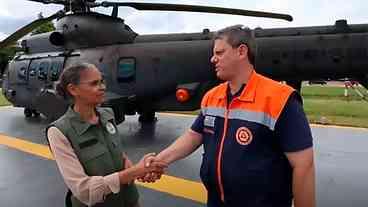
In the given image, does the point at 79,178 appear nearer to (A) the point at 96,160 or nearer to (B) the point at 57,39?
(A) the point at 96,160

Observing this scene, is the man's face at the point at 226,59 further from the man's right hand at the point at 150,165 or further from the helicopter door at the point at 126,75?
the helicopter door at the point at 126,75

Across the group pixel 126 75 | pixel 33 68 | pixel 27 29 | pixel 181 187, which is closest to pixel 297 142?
pixel 181 187

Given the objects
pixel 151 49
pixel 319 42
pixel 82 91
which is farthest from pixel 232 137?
pixel 151 49

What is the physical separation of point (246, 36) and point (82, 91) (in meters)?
0.91

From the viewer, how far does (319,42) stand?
6.18 meters

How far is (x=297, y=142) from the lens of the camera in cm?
177

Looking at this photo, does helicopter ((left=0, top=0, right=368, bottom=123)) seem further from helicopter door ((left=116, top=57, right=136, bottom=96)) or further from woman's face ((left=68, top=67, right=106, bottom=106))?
woman's face ((left=68, top=67, right=106, bottom=106))

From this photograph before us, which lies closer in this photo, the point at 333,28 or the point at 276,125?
the point at 276,125

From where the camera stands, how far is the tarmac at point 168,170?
14.8ft

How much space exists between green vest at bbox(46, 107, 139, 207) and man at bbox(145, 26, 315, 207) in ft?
1.81

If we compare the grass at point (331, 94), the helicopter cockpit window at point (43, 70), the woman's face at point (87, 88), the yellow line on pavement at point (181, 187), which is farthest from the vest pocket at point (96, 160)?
the grass at point (331, 94)

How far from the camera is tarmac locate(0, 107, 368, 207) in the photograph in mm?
4516

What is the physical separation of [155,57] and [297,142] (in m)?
6.07

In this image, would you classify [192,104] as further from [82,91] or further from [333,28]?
[82,91]
